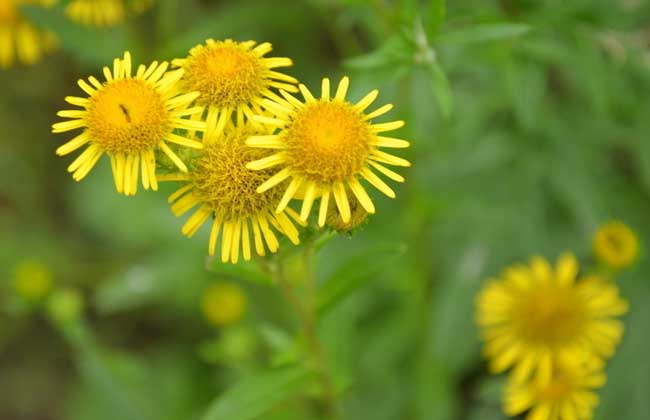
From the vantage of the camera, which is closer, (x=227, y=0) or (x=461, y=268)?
(x=461, y=268)

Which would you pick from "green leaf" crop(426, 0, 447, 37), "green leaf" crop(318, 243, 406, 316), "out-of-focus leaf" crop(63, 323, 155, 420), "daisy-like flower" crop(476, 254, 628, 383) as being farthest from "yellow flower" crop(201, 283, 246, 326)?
"green leaf" crop(426, 0, 447, 37)

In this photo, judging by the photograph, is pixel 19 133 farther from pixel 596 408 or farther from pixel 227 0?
pixel 596 408

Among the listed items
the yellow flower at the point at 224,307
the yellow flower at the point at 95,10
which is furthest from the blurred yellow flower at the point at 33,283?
the yellow flower at the point at 95,10

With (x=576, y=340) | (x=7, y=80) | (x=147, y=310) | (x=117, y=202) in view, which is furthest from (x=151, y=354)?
(x=576, y=340)

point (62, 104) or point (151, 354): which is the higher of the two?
point (62, 104)

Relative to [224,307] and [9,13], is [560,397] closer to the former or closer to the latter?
[224,307]

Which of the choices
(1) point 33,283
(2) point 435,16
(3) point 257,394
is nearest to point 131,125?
(3) point 257,394

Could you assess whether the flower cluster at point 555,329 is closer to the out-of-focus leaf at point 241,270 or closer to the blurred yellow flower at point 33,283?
the out-of-focus leaf at point 241,270
